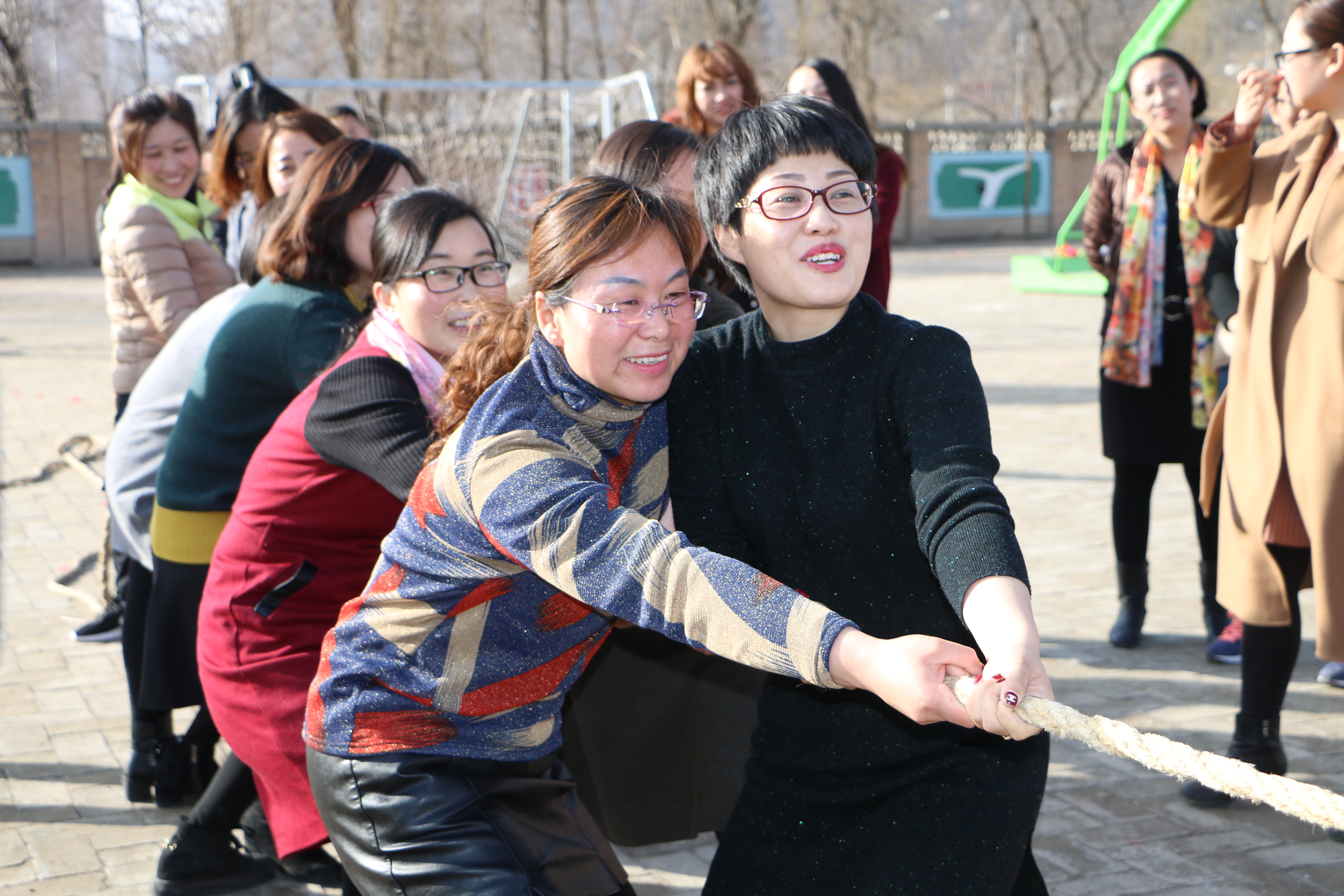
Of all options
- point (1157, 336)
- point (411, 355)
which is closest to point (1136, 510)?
point (1157, 336)

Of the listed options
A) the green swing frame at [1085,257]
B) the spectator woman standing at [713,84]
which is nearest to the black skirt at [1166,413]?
the spectator woman standing at [713,84]

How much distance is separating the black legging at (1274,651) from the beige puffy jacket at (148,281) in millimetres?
3463

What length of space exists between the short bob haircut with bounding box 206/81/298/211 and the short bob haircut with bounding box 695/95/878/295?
3410mm

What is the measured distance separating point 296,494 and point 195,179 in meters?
2.85

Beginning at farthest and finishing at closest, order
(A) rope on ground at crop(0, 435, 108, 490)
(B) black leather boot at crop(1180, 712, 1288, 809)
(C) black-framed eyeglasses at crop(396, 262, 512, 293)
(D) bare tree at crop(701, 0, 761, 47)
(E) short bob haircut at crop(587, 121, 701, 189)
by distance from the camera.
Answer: (D) bare tree at crop(701, 0, 761, 47), (A) rope on ground at crop(0, 435, 108, 490), (B) black leather boot at crop(1180, 712, 1288, 809), (E) short bob haircut at crop(587, 121, 701, 189), (C) black-framed eyeglasses at crop(396, 262, 512, 293)

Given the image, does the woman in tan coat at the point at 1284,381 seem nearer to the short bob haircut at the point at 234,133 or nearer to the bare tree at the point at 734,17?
the short bob haircut at the point at 234,133

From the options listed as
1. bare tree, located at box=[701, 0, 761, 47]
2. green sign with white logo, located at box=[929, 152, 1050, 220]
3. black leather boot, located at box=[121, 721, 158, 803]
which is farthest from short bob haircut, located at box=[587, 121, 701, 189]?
bare tree, located at box=[701, 0, 761, 47]

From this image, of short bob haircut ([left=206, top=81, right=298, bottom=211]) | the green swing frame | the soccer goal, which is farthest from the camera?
the soccer goal

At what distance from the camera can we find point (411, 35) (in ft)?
102

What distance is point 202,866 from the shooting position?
3.06m

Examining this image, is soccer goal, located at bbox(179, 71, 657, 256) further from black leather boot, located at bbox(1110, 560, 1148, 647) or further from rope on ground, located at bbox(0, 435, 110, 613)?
black leather boot, located at bbox(1110, 560, 1148, 647)

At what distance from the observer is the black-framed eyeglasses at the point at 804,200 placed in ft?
6.42

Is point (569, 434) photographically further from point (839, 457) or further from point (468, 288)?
point (468, 288)

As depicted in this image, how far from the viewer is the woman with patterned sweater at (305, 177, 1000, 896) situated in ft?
5.94
